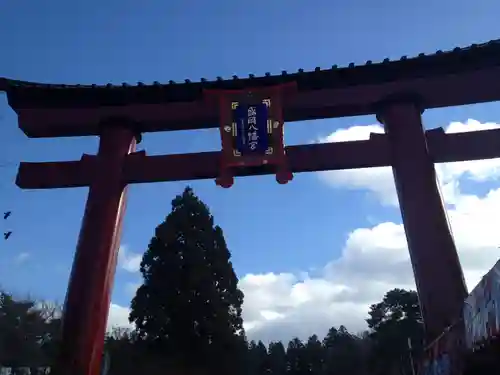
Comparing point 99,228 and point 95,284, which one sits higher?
point 99,228

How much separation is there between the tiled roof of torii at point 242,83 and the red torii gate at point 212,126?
0.9 inches

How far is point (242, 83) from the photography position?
1185cm

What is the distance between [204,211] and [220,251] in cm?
210

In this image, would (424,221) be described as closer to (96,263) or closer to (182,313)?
(96,263)

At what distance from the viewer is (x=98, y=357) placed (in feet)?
34.0

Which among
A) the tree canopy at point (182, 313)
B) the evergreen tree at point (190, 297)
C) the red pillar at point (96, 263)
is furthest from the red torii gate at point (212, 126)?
the evergreen tree at point (190, 297)

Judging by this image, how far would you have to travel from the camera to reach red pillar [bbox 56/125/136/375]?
10031 mm

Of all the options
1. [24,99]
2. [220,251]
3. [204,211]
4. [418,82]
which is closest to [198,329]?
[220,251]

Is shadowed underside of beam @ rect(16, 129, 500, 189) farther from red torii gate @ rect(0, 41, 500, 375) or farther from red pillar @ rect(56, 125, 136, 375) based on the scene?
red pillar @ rect(56, 125, 136, 375)

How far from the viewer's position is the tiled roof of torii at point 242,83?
11117mm

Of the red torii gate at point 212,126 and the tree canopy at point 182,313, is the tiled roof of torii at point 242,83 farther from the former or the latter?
the tree canopy at point 182,313

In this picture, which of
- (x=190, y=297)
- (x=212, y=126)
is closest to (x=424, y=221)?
(x=212, y=126)

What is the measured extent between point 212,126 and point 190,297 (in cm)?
1091

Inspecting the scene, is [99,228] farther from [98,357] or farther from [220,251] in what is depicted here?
[220,251]
